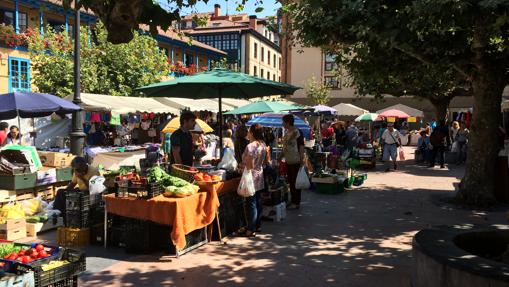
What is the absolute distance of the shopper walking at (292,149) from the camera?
27.5ft

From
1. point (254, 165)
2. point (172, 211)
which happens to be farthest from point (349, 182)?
point (172, 211)

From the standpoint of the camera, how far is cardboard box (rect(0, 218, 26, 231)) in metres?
6.49

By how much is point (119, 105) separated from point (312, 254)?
11126 mm

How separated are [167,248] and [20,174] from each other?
3.74m

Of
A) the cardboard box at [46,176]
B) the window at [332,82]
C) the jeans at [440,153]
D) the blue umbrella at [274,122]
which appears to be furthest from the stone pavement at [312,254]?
the window at [332,82]

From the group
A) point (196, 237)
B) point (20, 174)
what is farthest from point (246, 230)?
point (20, 174)

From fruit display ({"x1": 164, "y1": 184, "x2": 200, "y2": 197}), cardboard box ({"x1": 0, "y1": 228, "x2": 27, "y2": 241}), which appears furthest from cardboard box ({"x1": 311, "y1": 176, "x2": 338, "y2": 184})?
cardboard box ({"x1": 0, "y1": 228, "x2": 27, "y2": 241})

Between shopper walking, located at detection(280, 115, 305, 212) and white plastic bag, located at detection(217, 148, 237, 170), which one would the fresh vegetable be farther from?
shopper walking, located at detection(280, 115, 305, 212)

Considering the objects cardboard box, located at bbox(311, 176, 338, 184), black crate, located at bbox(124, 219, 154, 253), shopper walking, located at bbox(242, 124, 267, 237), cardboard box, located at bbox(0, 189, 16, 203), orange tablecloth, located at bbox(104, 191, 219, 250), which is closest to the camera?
orange tablecloth, located at bbox(104, 191, 219, 250)

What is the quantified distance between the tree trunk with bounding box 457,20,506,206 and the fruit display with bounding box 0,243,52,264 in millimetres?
8154

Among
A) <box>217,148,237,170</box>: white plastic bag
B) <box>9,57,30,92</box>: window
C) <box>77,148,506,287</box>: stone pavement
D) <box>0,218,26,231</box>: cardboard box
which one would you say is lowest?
<box>77,148,506,287</box>: stone pavement

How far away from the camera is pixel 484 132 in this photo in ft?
29.6

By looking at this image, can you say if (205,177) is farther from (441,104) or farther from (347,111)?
(441,104)

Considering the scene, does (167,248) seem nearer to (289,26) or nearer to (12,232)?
(12,232)
